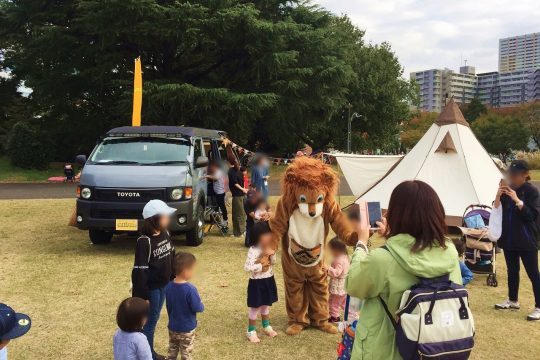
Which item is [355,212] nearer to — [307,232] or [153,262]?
[307,232]

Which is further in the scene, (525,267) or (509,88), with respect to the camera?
(509,88)

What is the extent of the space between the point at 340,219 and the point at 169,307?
201 centimetres

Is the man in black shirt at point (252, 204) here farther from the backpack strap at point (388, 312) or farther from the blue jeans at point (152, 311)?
the backpack strap at point (388, 312)

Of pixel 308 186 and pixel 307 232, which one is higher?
pixel 308 186

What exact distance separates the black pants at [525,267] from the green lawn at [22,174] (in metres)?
20.3

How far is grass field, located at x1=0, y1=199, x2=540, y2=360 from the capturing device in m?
4.49

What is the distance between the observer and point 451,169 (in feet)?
32.6

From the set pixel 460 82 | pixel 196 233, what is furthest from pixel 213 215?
pixel 460 82

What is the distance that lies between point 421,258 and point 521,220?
147 inches

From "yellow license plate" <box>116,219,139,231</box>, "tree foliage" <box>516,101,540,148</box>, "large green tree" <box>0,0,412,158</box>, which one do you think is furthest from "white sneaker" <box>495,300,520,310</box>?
"tree foliage" <box>516,101,540,148</box>

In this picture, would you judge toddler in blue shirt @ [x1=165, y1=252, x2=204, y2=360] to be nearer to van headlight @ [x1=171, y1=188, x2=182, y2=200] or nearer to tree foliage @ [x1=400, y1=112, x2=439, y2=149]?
van headlight @ [x1=171, y1=188, x2=182, y2=200]

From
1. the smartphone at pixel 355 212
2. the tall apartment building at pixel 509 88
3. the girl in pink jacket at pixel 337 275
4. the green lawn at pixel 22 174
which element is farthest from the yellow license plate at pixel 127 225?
the tall apartment building at pixel 509 88

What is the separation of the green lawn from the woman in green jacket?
70.9 ft

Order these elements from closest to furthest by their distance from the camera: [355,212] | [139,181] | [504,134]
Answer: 1. [355,212]
2. [139,181]
3. [504,134]
